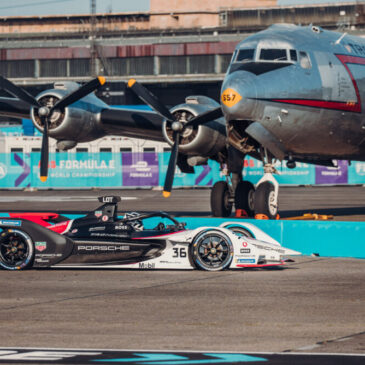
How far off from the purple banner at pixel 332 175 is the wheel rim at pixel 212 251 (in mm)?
42026

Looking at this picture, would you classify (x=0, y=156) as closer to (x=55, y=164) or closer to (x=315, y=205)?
(x=55, y=164)

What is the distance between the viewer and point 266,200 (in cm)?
2295

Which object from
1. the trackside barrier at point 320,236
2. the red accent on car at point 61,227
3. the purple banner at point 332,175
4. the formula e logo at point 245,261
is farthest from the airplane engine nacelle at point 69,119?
the purple banner at point 332,175

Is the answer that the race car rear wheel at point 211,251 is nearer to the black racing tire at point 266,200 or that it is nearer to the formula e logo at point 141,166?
the black racing tire at point 266,200

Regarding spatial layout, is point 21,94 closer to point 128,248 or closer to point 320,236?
point 320,236

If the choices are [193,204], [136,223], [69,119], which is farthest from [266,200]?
[193,204]

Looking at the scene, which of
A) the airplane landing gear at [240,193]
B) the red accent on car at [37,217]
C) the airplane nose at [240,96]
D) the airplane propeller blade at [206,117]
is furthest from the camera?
the airplane propeller blade at [206,117]

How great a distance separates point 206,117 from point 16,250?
11.1 m

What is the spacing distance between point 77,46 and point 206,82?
14.9 meters

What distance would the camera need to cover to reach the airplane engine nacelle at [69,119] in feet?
90.1

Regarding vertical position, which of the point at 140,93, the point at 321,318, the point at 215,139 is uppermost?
the point at 140,93

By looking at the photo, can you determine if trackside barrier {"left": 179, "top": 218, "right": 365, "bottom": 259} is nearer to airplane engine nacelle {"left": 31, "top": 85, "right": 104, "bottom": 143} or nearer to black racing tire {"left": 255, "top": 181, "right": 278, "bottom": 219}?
black racing tire {"left": 255, "top": 181, "right": 278, "bottom": 219}

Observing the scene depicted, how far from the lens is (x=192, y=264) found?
15992 millimetres

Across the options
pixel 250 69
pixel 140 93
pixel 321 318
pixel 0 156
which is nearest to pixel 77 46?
pixel 0 156
